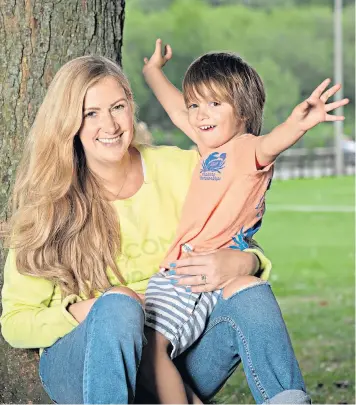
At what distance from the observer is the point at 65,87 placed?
2.79 metres

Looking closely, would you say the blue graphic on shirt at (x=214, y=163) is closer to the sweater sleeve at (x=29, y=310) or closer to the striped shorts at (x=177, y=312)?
the striped shorts at (x=177, y=312)

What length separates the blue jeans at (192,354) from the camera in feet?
8.19

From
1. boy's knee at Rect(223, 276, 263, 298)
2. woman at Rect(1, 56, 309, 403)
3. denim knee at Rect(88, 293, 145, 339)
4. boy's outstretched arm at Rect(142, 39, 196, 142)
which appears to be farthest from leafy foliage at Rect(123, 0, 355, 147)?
denim knee at Rect(88, 293, 145, 339)

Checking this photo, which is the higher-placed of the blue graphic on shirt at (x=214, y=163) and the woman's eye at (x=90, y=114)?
the woman's eye at (x=90, y=114)

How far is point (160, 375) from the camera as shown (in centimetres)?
269

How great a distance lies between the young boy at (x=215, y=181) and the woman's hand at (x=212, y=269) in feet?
0.05

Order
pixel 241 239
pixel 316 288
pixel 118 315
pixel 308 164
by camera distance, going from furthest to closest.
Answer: pixel 308 164, pixel 316 288, pixel 241 239, pixel 118 315

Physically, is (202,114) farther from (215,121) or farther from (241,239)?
(241,239)

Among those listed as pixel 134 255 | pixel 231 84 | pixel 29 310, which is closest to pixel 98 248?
pixel 134 255

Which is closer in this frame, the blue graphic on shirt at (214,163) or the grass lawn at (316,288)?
the blue graphic on shirt at (214,163)

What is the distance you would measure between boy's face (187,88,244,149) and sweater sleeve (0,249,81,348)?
60 centimetres

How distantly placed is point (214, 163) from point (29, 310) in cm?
66

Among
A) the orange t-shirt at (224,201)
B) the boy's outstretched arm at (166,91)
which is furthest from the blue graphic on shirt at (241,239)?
the boy's outstretched arm at (166,91)

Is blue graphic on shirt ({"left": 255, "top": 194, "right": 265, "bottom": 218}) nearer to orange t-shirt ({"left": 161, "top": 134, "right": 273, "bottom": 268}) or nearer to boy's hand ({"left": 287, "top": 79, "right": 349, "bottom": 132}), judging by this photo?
orange t-shirt ({"left": 161, "top": 134, "right": 273, "bottom": 268})
